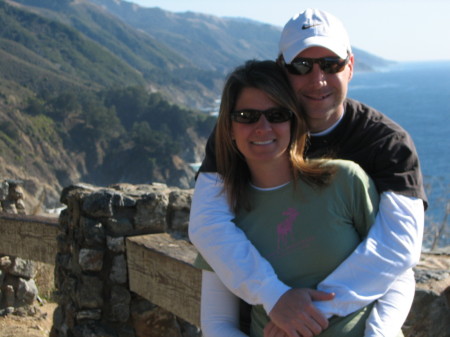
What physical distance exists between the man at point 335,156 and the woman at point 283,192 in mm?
48

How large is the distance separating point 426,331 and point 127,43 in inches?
5798

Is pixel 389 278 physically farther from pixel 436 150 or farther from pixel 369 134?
pixel 436 150

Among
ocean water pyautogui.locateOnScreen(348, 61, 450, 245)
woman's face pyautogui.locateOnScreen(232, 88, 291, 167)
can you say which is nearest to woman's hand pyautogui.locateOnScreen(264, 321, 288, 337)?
woman's face pyautogui.locateOnScreen(232, 88, 291, 167)

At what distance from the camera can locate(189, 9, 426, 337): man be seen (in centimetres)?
186

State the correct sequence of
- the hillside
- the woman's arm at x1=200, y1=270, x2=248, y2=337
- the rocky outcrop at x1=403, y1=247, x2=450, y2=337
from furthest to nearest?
the hillside
the rocky outcrop at x1=403, y1=247, x2=450, y2=337
the woman's arm at x1=200, y1=270, x2=248, y2=337

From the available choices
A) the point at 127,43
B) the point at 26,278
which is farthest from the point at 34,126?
the point at 127,43

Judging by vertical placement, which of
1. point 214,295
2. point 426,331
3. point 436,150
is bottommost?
point 436,150

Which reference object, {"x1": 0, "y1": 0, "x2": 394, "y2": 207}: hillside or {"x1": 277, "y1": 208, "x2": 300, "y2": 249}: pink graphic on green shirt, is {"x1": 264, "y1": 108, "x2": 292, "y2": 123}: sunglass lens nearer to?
{"x1": 277, "y1": 208, "x2": 300, "y2": 249}: pink graphic on green shirt

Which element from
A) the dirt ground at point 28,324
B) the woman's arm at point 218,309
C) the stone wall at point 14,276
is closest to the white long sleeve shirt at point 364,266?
the woman's arm at point 218,309

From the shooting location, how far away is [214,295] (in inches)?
83.4

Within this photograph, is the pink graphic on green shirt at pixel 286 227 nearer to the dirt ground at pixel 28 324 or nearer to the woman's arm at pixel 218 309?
the woman's arm at pixel 218 309

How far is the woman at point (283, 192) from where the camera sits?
6.30 ft

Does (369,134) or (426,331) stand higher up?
(369,134)

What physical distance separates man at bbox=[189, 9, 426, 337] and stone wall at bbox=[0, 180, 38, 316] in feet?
12.6
